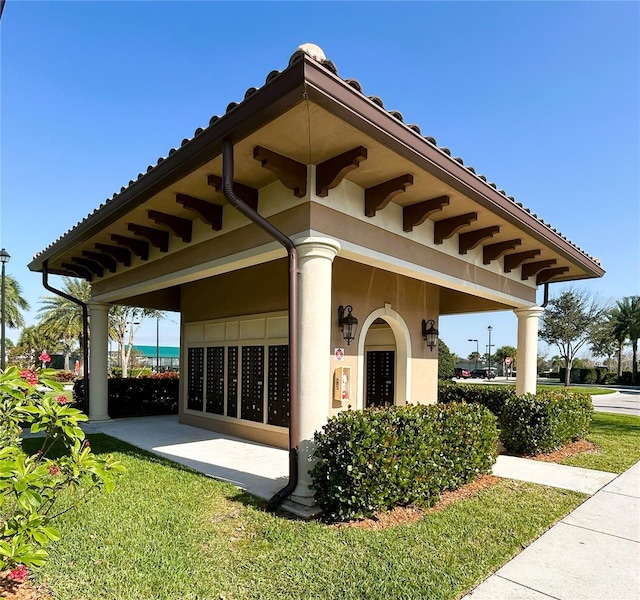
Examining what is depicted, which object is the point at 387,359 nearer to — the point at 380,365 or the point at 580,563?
the point at 380,365

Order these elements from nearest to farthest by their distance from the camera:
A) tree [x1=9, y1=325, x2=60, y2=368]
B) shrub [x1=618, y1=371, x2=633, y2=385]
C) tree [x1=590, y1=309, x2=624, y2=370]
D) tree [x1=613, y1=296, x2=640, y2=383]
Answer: tree [x1=590, y1=309, x2=624, y2=370]
tree [x1=9, y1=325, x2=60, y2=368]
tree [x1=613, y1=296, x2=640, y2=383]
shrub [x1=618, y1=371, x2=633, y2=385]

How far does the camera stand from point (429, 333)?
9.00 metres

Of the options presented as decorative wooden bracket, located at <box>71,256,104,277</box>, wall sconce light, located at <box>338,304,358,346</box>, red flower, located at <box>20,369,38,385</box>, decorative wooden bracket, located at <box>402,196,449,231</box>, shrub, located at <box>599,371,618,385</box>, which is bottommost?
shrub, located at <box>599,371,618,385</box>

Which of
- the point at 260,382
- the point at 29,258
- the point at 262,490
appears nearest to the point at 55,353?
the point at 29,258

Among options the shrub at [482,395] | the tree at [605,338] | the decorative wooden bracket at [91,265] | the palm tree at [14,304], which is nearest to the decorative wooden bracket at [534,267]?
the shrub at [482,395]

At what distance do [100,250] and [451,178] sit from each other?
23.5ft

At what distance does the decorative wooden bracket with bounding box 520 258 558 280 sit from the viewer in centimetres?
910

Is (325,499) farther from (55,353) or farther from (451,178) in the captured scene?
(55,353)

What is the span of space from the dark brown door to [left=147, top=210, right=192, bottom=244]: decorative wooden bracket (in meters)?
4.49

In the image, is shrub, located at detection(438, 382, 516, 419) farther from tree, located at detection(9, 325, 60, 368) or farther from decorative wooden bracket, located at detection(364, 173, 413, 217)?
tree, located at detection(9, 325, 60, 368)

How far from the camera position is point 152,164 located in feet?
17.6

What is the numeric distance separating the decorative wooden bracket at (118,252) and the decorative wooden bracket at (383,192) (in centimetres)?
576

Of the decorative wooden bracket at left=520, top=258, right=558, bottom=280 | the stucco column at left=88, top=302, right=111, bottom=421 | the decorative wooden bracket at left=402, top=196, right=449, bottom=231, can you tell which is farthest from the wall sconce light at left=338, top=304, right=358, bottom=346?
the stucco column at left=88, top=302, right=111, bottom=421

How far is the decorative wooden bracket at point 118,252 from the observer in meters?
8.79
